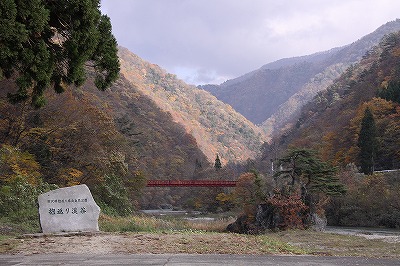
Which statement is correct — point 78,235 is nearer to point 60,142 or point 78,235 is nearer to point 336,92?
point 60,142

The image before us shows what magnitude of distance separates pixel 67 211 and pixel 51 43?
5303 millimetres

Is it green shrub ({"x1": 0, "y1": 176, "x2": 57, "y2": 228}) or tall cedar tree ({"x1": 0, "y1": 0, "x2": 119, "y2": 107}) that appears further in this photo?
green shrub ({"x1": 0, "y1": 176, "x2": 57, "y2": 228})

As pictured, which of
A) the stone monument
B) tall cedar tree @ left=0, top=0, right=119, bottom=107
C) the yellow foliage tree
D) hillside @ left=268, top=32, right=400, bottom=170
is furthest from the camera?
hillside @ left=268, top=32, right=400, bottom=170

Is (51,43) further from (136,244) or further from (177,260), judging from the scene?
(177,260)

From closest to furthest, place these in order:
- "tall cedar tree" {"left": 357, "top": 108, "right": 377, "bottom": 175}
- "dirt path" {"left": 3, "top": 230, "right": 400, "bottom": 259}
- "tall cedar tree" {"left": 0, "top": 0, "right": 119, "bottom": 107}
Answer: "tall cedar tree" {"left": 0, "top": 0, "right": 119, "bottom": 107} → "dirt path" {"left": 3, "top": 230, "right": 400, "bottom": 259} → "tall cedar tree" {"left": 357, "top": 108, "right": 377, "bottom": 175}

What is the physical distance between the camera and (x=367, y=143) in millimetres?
40594

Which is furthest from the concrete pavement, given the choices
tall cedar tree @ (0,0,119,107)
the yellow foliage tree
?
the yellow foliage tree

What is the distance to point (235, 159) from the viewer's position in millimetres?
115688

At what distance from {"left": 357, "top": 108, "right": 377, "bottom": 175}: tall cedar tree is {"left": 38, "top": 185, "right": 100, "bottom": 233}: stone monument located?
110 feet

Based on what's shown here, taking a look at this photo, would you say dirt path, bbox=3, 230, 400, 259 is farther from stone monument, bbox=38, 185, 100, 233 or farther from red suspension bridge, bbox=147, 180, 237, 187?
red suspension bridge, bbox=147, 180, 237, 187

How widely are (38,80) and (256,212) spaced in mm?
19352

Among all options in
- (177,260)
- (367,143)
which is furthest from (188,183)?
(177,260)

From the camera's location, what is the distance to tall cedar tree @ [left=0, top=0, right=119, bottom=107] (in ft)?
24.1

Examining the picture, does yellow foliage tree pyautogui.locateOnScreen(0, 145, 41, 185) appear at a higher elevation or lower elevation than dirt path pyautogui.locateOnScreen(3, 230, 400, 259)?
higher
